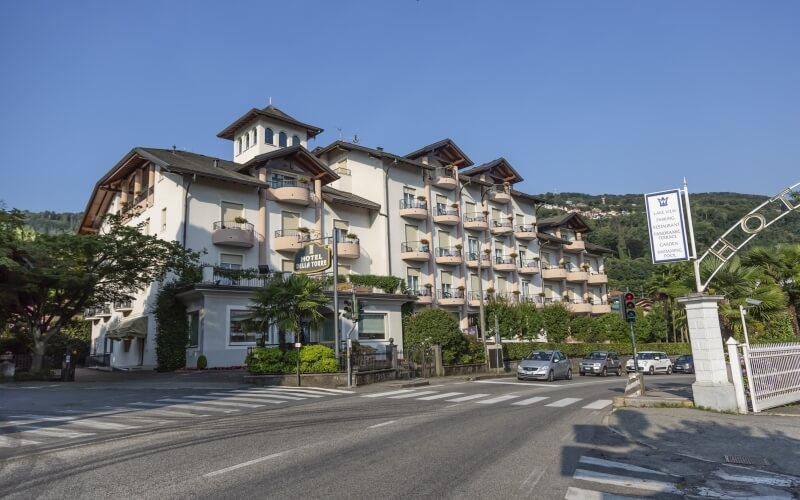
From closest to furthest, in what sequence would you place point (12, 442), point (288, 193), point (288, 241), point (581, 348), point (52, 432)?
point (12, 442) → point (52, 432) → point (288, 241) → point (288, 193) → point (581, 348)

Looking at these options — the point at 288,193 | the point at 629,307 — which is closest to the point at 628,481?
the point at 629,307

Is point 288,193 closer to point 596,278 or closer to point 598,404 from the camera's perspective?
point 598,404

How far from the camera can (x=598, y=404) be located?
53.7 ft

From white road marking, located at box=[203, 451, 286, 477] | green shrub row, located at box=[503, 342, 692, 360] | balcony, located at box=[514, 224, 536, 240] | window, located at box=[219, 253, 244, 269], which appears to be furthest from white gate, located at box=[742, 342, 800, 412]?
balcony, located at box=[514, 224, 536, 240]

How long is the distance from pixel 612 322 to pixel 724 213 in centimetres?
7372

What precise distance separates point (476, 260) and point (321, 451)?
39.1 m

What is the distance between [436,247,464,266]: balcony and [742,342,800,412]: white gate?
1186 inches

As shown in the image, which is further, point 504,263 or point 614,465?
point 504,263

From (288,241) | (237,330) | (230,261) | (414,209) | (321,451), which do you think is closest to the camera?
(321,451)

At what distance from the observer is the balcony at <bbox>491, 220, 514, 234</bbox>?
1943 inches

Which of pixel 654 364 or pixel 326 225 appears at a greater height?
pixel 326 225

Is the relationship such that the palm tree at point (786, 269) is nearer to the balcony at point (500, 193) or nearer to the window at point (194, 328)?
the balcony at point (500, 193)

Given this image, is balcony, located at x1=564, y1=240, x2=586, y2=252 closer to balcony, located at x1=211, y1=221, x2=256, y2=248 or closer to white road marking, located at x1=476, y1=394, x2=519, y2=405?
balcony, located at x1=211, y1=221, x2=256, y2=248

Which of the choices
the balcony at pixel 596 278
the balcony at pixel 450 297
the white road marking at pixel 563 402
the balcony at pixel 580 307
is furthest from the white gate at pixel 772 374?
the balcony at pixel 596 278
